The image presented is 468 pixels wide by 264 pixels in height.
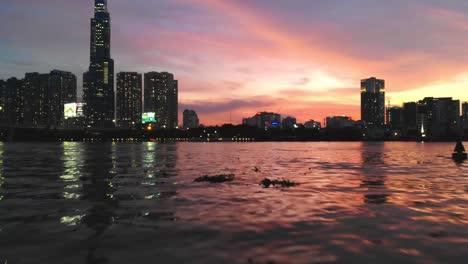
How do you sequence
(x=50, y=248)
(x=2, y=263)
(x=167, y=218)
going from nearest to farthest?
(x=2, y=263) → (x=50, y=248) → (x=167, y=218)

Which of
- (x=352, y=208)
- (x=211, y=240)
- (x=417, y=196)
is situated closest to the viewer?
(x=211, y=240)

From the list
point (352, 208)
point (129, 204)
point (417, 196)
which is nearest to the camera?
point (352, 208)

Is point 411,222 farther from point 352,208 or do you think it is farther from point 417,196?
point 417,196

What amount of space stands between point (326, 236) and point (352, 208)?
7073 millimetres

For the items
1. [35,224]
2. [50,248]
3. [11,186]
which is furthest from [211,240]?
[11,186]

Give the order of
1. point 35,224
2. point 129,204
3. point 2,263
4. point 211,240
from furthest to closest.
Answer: point 129,204, point 35,224, point 211,240, point 2,263

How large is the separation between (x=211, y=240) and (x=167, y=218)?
16.2ft

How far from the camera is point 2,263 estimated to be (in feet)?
39.7

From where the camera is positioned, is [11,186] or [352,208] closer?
[352,208]

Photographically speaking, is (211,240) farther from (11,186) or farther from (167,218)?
(11,186)

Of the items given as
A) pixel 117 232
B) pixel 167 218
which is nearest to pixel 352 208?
pixel 167 218

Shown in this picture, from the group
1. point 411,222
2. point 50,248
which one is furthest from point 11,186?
point 411,222

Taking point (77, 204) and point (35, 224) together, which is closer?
point (35, 224)

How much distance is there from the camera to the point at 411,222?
18.4 meters
